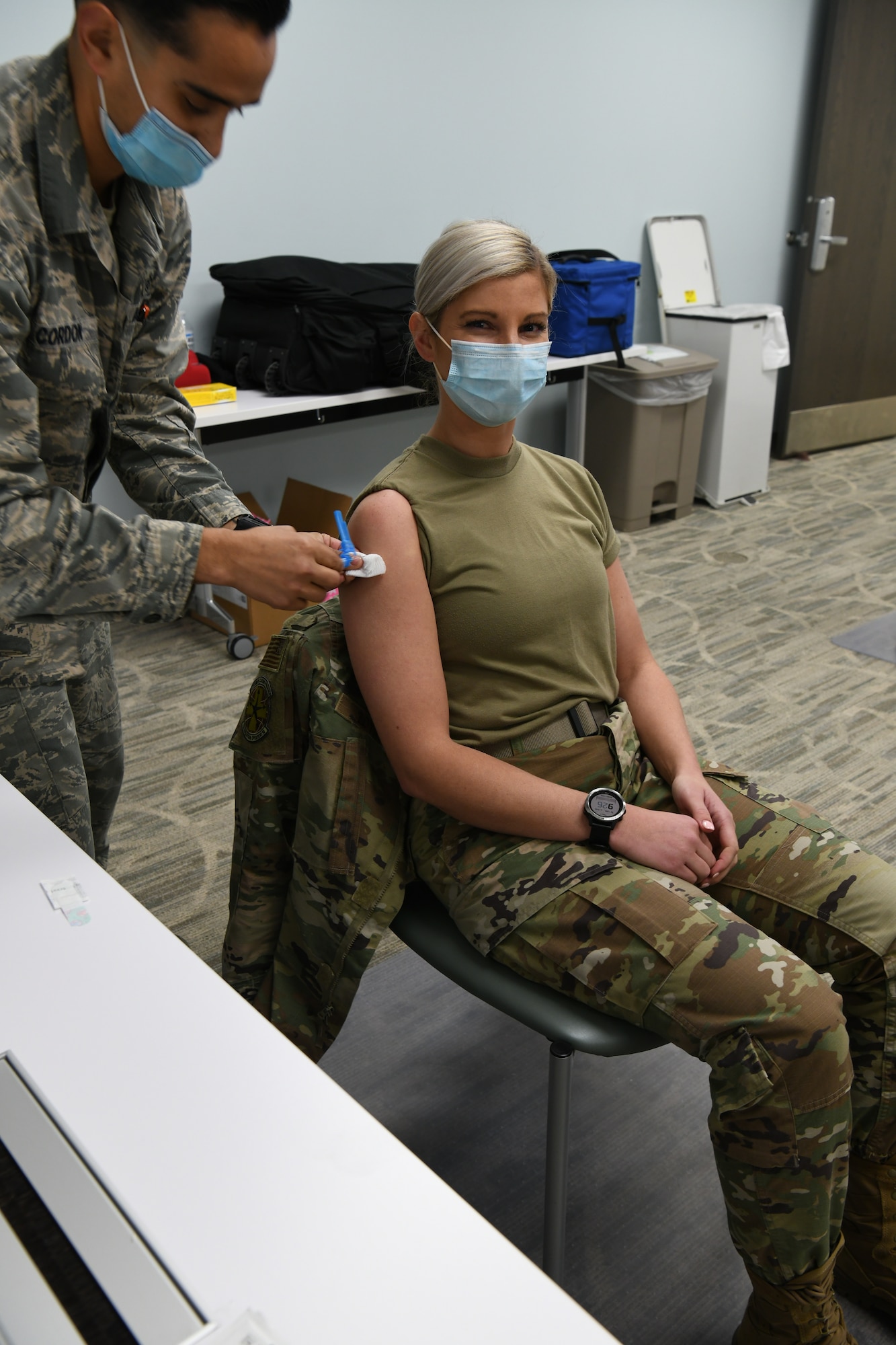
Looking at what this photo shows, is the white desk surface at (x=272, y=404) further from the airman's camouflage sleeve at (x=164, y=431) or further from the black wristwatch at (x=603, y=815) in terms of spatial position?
the black wristwatch at (x=603, y=815)

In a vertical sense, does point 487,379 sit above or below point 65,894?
above

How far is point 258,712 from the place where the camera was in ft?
3.96

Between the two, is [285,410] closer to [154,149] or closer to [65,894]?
[154,149]

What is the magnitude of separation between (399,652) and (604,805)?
298 millimetres

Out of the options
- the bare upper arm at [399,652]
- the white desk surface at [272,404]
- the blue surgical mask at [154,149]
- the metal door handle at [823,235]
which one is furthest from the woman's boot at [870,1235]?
the metal door handle at [823,235]

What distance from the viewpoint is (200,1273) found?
551 mm

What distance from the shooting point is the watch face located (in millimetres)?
1149

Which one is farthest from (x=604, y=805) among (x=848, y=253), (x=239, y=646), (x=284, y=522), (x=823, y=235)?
(x=848, y=253)

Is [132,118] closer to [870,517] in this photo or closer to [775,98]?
[870,517]

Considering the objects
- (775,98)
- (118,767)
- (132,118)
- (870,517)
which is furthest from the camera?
(775,98)

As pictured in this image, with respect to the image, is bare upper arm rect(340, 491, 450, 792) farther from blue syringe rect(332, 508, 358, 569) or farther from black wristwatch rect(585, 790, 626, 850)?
black wristwatch rect(585, 790, 626, 850)

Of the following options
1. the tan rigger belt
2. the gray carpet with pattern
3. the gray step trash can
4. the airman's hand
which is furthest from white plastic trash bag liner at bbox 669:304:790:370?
the airman's hand

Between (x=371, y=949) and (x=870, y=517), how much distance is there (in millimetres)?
3922

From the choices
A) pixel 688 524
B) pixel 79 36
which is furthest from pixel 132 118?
pixel 688 524
